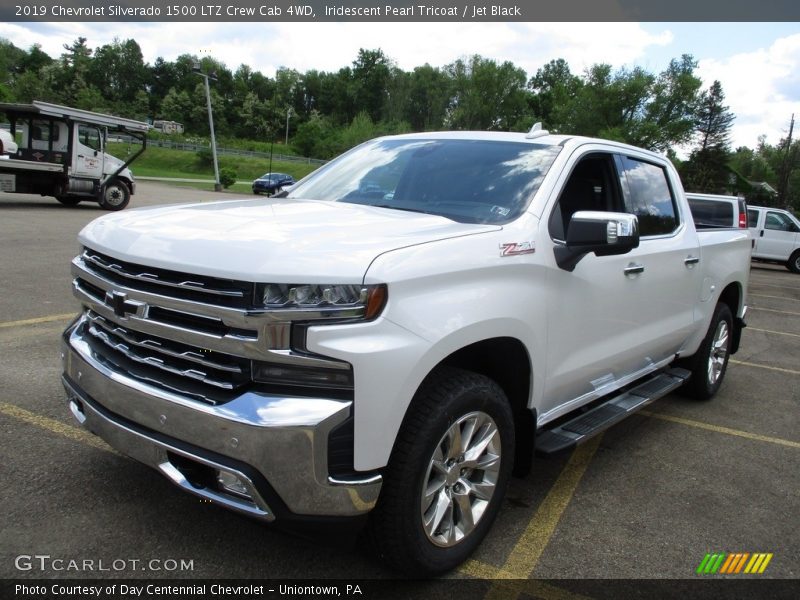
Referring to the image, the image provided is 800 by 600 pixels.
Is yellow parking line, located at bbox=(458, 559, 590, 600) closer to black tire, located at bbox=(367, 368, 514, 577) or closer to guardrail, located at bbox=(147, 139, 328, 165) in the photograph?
black tire, located at bbox=(367, 368, 514, 577)

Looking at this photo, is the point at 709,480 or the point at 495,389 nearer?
the point at 495,389

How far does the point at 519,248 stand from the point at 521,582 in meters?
1.42

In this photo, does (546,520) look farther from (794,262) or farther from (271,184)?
(794,262)

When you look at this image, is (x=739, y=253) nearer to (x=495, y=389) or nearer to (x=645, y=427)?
(x=645, y=427)

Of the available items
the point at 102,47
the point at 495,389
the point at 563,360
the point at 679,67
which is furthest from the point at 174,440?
the point at 102,47

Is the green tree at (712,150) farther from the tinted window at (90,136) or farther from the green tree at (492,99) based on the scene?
the tinted window at (90,136)

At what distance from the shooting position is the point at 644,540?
308cm

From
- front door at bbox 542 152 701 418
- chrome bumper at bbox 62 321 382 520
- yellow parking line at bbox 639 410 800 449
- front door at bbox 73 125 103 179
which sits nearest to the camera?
chrome bumper at bbox 62 321 382 520

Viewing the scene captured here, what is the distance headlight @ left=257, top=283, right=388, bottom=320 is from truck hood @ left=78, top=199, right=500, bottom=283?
31 mm

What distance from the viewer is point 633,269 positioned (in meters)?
3.68

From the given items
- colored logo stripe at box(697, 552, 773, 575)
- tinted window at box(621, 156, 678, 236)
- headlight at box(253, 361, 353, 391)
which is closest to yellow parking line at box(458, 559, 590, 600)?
colored logo stripe at box(697, 552, 773, 575)

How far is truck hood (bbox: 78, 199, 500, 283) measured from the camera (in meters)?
2.18

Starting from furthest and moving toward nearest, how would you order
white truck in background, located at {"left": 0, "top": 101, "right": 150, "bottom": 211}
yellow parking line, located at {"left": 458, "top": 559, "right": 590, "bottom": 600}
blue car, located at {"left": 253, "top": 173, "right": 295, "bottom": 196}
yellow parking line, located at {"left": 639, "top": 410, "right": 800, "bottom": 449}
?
white truck in background, located at {"left": 0, "top": 101, "right": 150, "bottom": 211} → blue car, located at {"left": 253, "top": 173, "right": 295, "bottom": 196} → yellow parking line, located at {"left": 639, "top": 410, "right": 800, "bottom": 449} → yellow parking line, located at {"left": 458, "top": 559, "right": 590, "bottom": 600}

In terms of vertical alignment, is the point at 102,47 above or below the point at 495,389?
above
